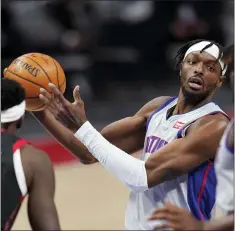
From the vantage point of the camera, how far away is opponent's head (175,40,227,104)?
205 inches

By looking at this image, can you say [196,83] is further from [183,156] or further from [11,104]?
[11,104]

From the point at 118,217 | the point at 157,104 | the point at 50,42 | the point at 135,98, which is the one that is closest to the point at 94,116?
the point at 135,98

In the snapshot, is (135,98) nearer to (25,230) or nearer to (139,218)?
(25,230)

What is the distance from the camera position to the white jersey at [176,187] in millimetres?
5102

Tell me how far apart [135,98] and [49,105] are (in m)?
9.85

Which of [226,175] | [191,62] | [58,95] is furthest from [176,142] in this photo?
[226,175]

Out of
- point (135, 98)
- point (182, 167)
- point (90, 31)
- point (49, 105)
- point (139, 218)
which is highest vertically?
point (49, 105)

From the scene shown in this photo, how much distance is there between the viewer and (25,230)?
31.7ft

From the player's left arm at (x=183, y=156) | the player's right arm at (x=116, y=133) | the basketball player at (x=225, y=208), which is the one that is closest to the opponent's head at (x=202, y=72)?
the player's left arm at (x=183, y=156)

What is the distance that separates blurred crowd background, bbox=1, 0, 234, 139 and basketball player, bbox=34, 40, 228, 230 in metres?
8.88

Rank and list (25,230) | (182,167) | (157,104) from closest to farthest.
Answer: (182,167)
(157,104)
(25,230)

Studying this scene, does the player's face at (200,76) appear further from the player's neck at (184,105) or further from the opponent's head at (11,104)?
the opponent's head at (11,104)

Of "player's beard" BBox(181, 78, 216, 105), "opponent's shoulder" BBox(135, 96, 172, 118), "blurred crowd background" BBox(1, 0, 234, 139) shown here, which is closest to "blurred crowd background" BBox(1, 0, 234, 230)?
"blurred crowd background" BBox(1, 0, 234, 139)

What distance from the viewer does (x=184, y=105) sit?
17.7ft
